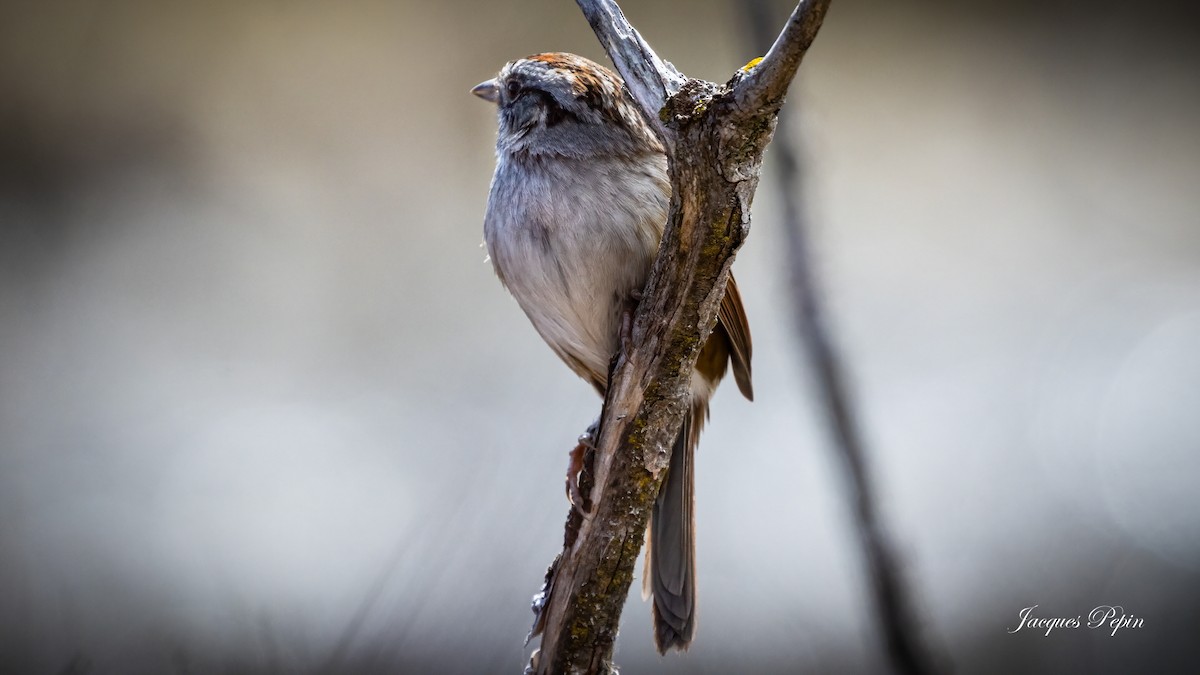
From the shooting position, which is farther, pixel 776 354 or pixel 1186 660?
pixel 776 354

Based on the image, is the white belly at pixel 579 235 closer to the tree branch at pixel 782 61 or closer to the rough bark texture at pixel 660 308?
the rough bark texture at pixel 660 308

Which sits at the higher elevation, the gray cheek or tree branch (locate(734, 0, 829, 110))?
the gray cheek

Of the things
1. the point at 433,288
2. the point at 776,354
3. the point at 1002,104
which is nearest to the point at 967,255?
the point at 1002,104

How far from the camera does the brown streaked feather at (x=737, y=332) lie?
2.45m

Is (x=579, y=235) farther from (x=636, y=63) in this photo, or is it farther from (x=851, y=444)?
(x=851, y=444)

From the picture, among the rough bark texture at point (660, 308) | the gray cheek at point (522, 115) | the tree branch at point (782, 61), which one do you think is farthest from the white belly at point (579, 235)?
the tree branch at point (782, 61)

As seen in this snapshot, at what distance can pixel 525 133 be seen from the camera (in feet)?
8.58

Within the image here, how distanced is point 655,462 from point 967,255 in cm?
295

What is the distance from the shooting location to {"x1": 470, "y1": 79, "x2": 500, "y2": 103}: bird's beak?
9.33 ft

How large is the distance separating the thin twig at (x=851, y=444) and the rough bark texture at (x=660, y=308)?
0.80 m

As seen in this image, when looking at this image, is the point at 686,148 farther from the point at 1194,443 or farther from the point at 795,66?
the point at 1194,443
